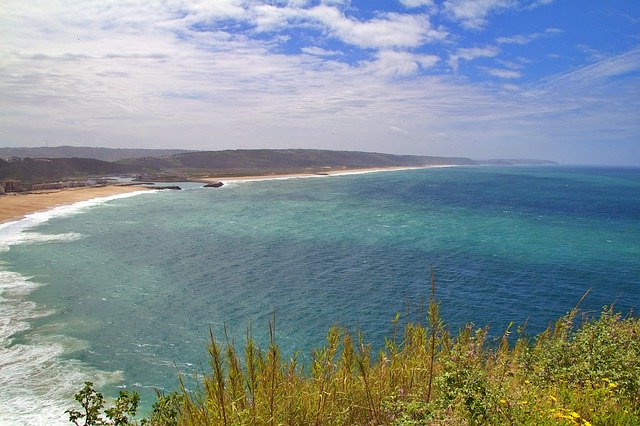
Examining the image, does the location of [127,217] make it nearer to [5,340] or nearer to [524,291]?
[5,340]

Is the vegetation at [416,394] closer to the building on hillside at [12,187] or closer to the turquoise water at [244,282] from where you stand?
the turquoise water at [244,282]

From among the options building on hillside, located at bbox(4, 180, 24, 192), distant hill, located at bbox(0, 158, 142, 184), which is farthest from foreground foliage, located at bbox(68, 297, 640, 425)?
distant hill, located at bbox(0, 158, 142, 184)

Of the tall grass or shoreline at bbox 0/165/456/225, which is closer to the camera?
the tall grass

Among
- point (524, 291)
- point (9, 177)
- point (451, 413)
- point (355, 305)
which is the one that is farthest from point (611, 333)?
point (9, 177)

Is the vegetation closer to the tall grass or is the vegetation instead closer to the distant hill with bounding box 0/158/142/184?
the tall grass

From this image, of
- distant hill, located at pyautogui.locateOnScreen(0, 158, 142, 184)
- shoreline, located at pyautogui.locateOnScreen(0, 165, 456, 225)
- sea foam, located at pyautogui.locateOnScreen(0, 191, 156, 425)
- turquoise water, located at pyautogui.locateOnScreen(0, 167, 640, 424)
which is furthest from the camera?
distant hill, located at pyautogui.locateOnScreen(0, 158, 142, 184)

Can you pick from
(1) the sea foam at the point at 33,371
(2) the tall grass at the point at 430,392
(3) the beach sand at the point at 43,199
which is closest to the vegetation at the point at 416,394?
(2) the tall grass at the point at 430,392

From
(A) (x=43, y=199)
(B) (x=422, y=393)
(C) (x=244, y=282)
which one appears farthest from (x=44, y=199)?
(B) (x=422, y=393)

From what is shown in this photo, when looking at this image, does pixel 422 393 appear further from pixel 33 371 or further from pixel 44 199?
pixel 44 199
